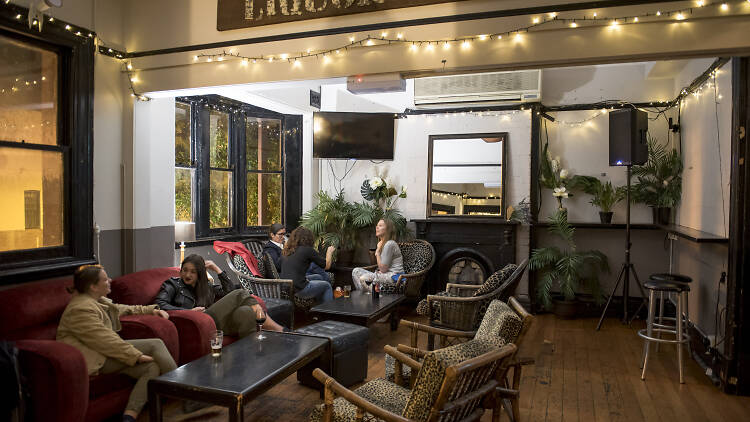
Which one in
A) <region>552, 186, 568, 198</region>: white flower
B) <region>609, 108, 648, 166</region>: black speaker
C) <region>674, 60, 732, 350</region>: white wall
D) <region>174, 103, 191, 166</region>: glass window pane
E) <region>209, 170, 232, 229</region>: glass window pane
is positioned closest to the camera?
<region>674, 60, 732, 350</region>: white wall

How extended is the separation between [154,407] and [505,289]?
2903mm

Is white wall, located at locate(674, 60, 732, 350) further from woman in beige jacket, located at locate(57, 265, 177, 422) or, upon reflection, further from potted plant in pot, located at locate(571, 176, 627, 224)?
woman in beige jacket, located at locate(57, 265, 177, 422)

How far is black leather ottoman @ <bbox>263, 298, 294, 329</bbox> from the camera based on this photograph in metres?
5.03

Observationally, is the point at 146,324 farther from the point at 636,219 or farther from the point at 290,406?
the point at 636,219

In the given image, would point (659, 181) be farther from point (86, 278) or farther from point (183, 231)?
point (86, 278)

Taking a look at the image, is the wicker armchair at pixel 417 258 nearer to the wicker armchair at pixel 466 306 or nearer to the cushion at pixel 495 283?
the wicker armchair at pixel 466 306

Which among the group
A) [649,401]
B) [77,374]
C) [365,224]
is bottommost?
[649,401]

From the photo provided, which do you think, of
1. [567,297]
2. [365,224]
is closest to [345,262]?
[365,224]

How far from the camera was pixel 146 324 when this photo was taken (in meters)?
3.59

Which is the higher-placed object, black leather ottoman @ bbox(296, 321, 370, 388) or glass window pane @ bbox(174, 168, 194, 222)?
glass window pane @ bbox(174, 168, 194, 222)

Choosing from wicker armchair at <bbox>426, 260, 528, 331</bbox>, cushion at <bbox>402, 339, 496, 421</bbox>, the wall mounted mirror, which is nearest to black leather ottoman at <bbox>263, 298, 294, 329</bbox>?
wicker armchair at <bbox>426, 260, 528, 331</bbox>

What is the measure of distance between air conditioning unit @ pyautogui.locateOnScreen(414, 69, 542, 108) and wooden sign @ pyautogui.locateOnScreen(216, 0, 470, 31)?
2.79 metres

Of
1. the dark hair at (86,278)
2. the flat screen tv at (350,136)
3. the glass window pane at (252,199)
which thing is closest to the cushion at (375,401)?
the dark hair at (86,278)

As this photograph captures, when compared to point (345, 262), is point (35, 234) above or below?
above
